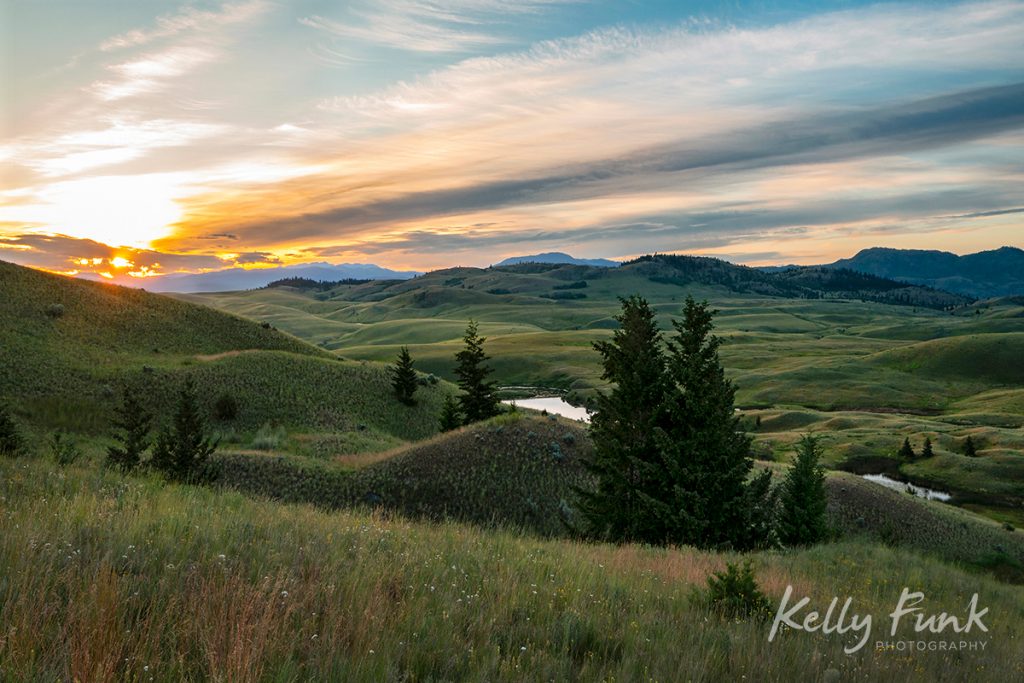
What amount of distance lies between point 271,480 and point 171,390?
25.7 metres

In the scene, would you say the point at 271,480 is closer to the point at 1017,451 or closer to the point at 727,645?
the point at 727,645

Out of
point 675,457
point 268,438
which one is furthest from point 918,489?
point 268,438

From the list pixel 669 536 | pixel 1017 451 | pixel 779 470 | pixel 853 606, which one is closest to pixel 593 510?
pixel 669 536

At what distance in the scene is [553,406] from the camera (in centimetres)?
10362

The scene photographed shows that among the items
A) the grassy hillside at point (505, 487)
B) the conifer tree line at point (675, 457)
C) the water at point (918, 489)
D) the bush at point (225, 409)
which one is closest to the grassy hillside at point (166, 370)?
the bush at point (225, 409)

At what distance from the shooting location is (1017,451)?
206 ft

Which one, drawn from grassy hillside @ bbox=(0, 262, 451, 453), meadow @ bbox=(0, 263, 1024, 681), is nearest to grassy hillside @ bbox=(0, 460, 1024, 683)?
meadow @ bbox=(0, 263, 1024, 681)

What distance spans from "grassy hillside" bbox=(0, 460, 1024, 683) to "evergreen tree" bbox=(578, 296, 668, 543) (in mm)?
9728

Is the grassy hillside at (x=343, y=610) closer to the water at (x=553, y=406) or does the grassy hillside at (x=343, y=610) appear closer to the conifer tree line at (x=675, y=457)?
the conifer tree line at (x=675, y=457)

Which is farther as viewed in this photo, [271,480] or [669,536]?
[271,480]

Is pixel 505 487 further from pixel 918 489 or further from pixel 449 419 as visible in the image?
pixel 918 489

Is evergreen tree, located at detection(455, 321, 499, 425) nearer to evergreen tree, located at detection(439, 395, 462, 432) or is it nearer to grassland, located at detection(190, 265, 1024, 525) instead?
evergreen tree, located at detection(439, 395, 462, 432)

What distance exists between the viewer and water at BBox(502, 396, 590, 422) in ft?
315

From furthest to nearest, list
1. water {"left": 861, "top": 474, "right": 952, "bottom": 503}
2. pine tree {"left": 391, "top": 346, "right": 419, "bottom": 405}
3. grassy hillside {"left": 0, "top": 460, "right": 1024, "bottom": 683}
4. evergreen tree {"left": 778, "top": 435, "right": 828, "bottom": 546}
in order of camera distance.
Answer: pine tree {"left": 391, "top": 346, "right": 419, "bottom": 405} < water {"left": 861, "top": 474, "right": 952, "bottom": 503} < evergreen tree {"left": 778, "top": 435, "right": 828, "bottom": 546} < grassy hillside {"left": 0, "top": 460, "right": 1024, "bottom": 683}
